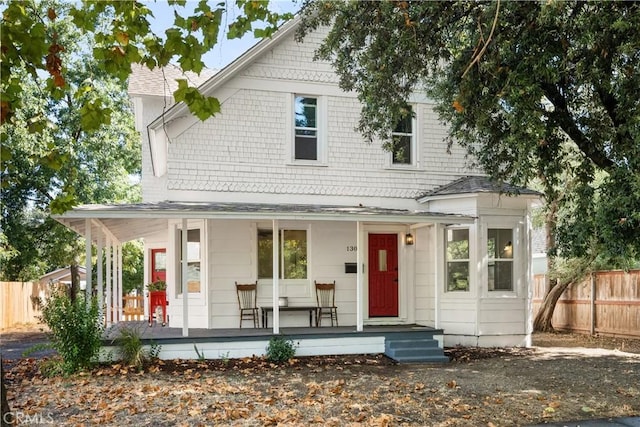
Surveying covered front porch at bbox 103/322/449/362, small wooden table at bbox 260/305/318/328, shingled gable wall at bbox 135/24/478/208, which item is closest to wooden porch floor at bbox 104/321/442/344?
covered front porch at bbox 103/322/449/362

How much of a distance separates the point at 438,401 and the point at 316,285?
585 centimetres

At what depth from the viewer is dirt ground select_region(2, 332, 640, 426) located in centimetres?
682

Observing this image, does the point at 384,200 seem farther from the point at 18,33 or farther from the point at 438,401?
the point at 18,33

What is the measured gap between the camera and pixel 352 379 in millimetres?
9320

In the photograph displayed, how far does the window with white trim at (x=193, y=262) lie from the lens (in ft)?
42.2

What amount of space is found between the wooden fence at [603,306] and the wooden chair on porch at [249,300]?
9743 mm

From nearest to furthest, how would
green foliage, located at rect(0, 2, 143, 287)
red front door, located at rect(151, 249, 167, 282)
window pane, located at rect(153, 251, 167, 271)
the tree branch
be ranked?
the tree branch < red front door, located at rect(151, 249, 167, 282) < window pane, located at rect(153, 251, 167, 271) < green foliage, located at rect(0, 2, 143, 287)

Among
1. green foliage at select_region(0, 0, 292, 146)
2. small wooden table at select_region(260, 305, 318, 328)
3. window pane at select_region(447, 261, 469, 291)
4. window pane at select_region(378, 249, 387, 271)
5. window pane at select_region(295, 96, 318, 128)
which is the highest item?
window pane at select_region(295, 96, 318, 128)

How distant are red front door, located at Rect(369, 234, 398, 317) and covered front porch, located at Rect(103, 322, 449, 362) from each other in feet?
4.01

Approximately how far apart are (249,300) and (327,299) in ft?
6.09

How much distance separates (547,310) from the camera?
1725cm

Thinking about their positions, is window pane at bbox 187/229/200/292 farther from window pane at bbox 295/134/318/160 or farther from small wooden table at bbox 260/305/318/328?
window pane at bbox 295/134/318/160

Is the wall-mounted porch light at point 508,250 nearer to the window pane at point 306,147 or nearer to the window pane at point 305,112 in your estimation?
the window pane at point 306,147

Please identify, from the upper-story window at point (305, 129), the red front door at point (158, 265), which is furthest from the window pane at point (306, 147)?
the red front door at point (158, 265)
